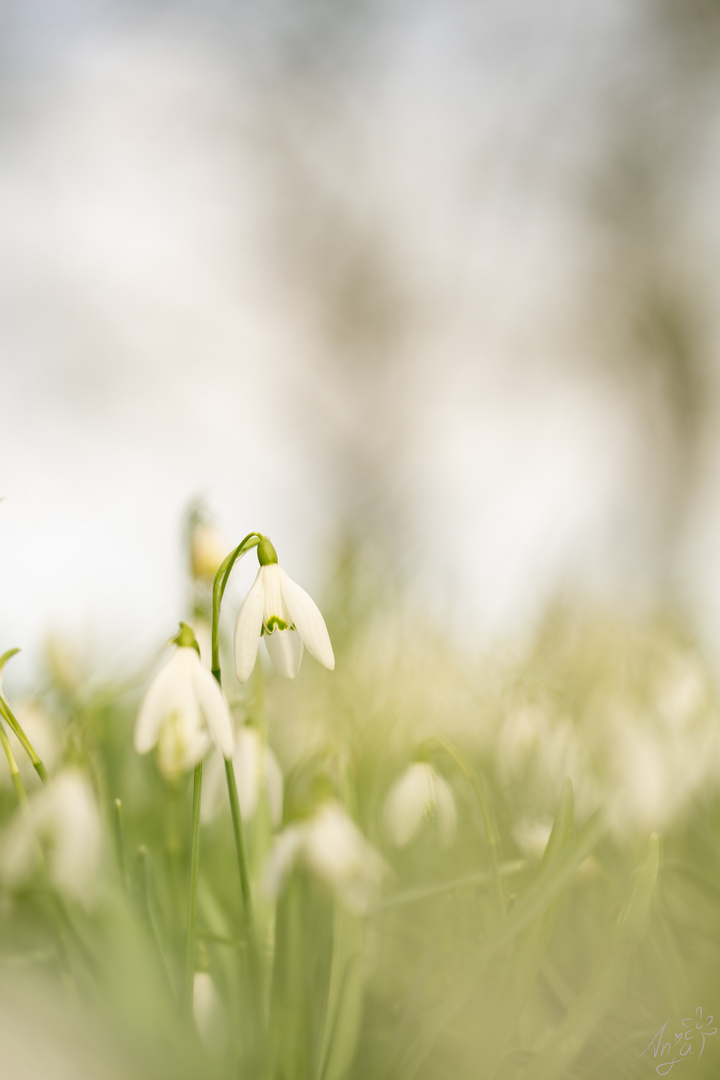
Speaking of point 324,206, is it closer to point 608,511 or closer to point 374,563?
point 608,511

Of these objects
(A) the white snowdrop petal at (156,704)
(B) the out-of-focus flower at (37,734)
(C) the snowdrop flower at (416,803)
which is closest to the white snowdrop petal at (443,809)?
(C) the snowdrop flower at (416,803)

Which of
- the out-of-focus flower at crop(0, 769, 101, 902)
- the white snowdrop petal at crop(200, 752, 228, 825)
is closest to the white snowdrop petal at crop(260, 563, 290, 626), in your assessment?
the out-of-focus flower at crop(0, 769, 101, 902)

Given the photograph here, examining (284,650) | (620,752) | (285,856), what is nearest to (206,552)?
(284,650)

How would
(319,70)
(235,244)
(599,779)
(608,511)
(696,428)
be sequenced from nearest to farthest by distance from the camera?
(599,779) → (608,511) → (696,428) → (319,70) → (235,244)

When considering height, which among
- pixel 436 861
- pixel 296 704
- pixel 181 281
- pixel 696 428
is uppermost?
pixel 181 281

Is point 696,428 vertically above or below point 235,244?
below

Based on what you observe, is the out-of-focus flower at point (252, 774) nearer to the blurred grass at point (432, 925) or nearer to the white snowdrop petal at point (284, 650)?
the blurred grass at point (432, 925)

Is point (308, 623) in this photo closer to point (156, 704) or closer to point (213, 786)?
point (156, 704)

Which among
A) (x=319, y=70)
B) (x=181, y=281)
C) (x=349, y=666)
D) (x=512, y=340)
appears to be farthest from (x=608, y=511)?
(x=319, y=70)
